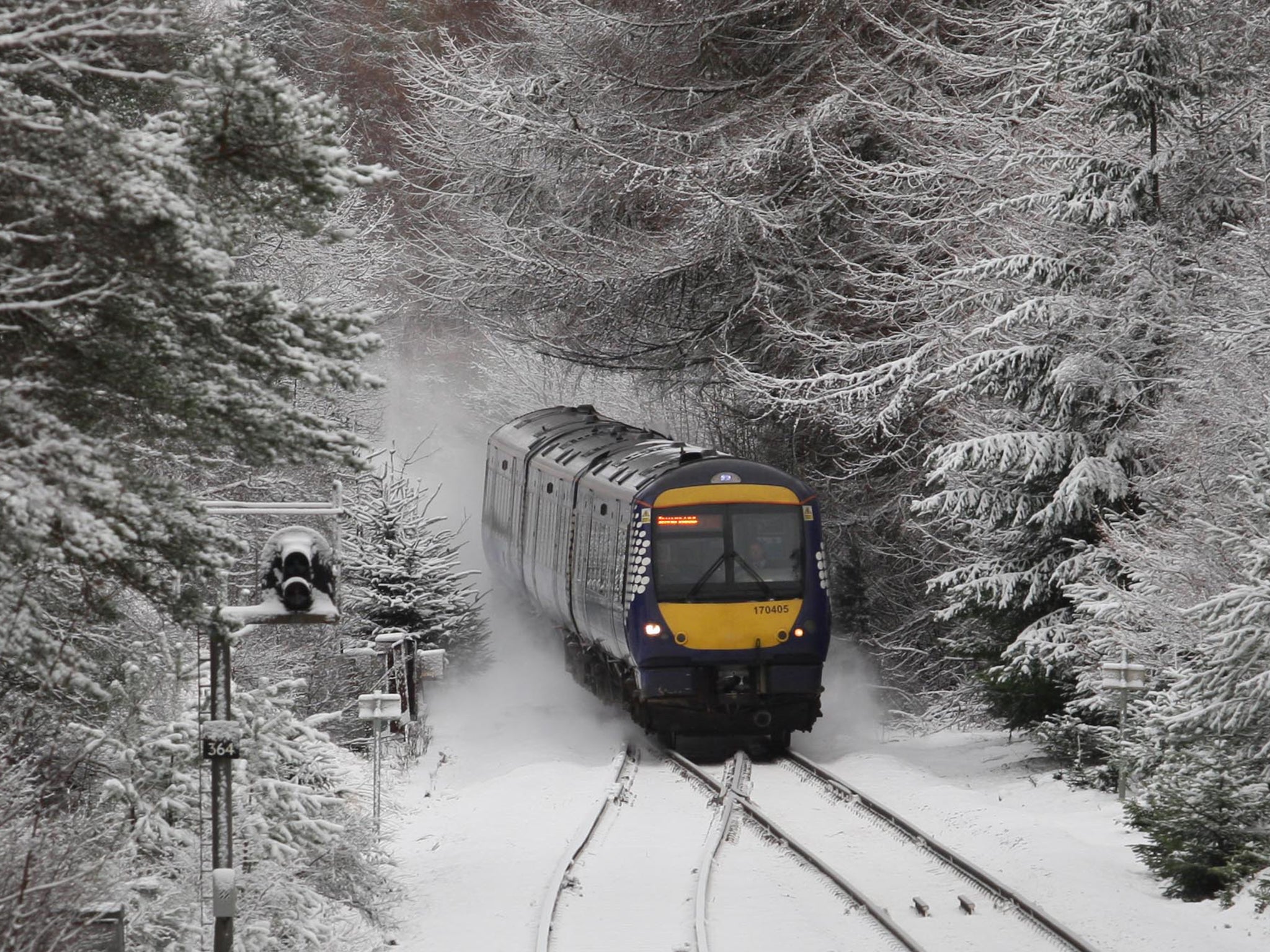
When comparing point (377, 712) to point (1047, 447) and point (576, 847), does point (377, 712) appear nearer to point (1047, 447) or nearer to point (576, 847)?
point (576, 847)

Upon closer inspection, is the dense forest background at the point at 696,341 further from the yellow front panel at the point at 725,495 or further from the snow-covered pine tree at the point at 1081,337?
the yellow front panel at the point at 725,495

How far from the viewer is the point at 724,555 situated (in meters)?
18.6

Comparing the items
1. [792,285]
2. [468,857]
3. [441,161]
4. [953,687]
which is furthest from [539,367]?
[468,857]

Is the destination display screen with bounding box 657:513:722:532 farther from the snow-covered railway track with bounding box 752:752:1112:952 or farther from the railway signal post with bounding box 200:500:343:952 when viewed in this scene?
the railway signal post with bounding box 200:500:343:952

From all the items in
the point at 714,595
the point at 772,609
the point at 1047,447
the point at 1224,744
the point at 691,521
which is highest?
the point at 1047,447

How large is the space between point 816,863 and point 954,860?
1.03m

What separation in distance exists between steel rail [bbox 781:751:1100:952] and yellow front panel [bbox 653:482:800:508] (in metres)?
2.78

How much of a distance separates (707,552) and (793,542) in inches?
38.0

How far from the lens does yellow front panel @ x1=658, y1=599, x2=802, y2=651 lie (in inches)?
728

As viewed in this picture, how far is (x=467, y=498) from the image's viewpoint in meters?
44.9

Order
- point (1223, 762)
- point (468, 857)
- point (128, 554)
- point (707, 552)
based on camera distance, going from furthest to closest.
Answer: point (707, 552)
point (468, 857)
point (1223, 762)
point (128, 554)

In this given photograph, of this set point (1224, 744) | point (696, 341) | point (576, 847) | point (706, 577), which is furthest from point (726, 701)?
point (696, 341)

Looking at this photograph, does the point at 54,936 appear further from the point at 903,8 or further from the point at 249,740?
the point at 903,8

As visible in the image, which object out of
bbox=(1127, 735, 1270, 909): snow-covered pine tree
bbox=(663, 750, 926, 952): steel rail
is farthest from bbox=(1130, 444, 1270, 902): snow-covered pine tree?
bbox=(663, 750, 926, 952): steel rail
